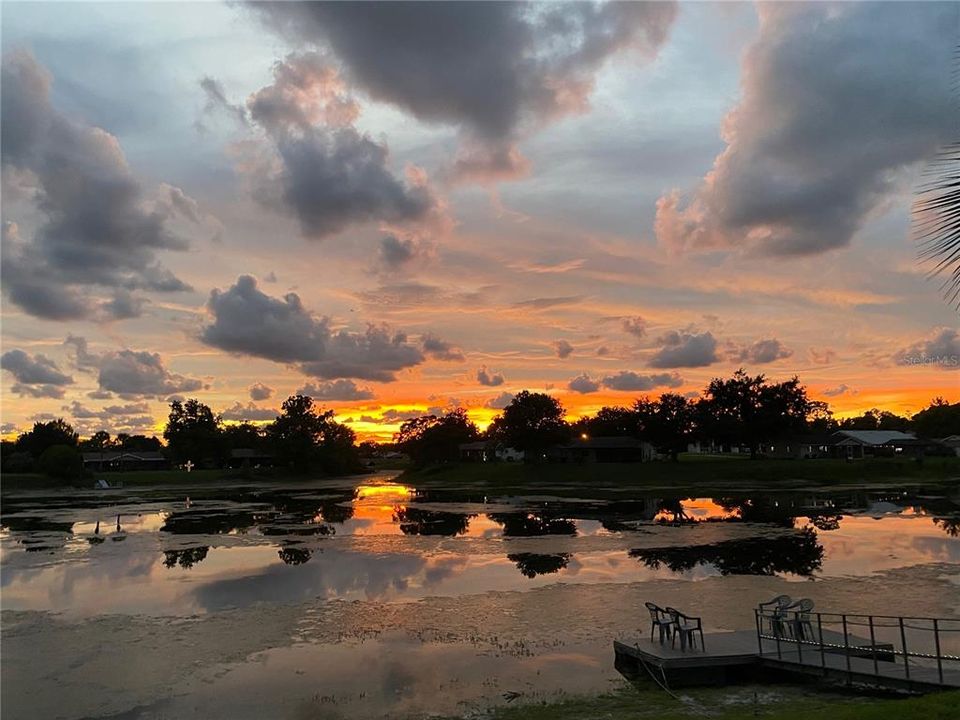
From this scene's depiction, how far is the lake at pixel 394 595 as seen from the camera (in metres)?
16.6

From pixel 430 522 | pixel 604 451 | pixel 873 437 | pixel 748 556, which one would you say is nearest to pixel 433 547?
pixel 430 522

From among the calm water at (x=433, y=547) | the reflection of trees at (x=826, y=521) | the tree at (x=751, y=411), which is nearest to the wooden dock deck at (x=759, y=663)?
the calm water at (x=433, y=547)

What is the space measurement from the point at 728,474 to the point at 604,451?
46.1m

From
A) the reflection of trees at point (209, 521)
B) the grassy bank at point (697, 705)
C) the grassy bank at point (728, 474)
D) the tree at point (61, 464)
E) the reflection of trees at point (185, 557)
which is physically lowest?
the grassy bank at point (697, 705)

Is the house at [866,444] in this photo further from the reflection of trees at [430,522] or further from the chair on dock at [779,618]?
the chair on dock at [779,618]

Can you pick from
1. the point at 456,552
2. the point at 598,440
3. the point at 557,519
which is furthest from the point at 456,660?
the point at 598,440

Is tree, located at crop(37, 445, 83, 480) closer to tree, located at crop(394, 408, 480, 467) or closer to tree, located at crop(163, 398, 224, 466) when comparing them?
tree, located at crop(163, 398, 224, 466)

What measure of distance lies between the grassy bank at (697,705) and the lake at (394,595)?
0.91m

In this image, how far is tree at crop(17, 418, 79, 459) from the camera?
15150 centimetres

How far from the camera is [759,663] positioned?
16.5 meters

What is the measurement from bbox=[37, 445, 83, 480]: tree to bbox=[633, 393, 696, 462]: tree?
8721 cm

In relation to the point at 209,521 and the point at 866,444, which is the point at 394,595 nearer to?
the point at 209,521

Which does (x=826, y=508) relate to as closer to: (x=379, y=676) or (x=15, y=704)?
(x=379, y=676)

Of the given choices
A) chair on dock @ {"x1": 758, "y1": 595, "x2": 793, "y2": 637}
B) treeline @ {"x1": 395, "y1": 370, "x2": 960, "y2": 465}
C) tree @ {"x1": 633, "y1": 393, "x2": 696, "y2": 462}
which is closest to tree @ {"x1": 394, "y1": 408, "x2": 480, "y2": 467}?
treeline @ {"x1": 395, "y1": 370, "x2": 960, "y2": 465}
